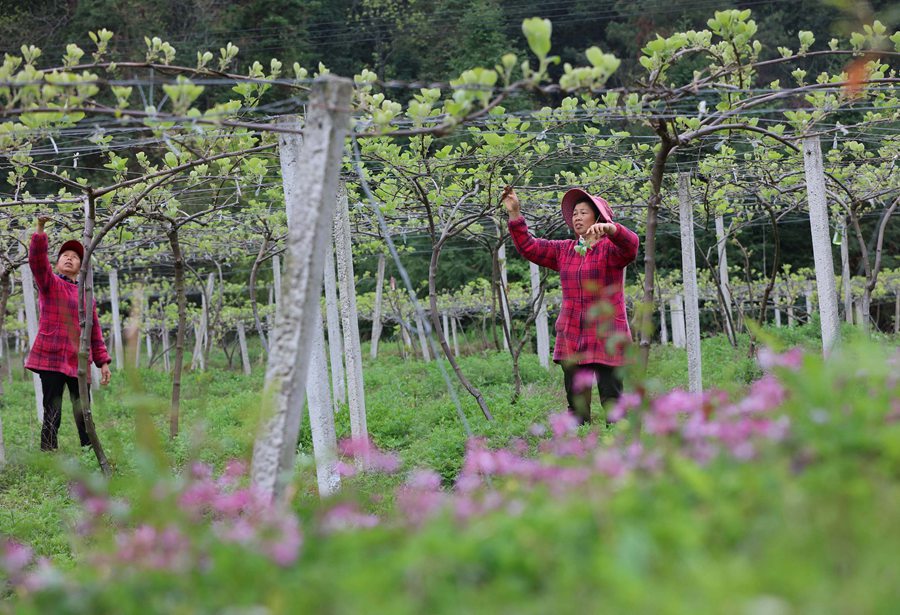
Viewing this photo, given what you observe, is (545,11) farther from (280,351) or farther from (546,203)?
(280,351)

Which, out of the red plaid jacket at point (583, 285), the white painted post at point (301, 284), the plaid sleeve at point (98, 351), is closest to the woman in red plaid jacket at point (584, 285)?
the red plaid jacket at point (583, 285)

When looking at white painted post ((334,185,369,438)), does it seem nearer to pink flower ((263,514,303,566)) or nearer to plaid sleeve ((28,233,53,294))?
plaid sleeve ((28,233,53,294))

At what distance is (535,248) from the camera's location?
576 centimetres

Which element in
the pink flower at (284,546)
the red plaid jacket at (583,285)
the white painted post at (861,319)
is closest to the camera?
the pink flower at (284,546)

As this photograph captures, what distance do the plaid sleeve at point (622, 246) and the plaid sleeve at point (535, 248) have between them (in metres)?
0.42

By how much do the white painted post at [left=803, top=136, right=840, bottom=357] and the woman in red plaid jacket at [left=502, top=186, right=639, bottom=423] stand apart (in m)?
1.17

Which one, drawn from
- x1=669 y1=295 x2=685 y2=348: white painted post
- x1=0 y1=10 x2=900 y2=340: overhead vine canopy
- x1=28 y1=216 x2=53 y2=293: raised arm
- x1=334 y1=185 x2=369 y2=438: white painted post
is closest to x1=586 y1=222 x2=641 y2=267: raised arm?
x1=0 y1=10 x2=900 y2=340: overhead vine canopy

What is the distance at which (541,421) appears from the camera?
6.68 metres

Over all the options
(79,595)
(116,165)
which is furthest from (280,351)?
(116,165)

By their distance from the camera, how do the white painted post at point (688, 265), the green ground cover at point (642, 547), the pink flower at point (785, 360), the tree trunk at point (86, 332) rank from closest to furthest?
the green ground cover at point (642, 547), the pink flower at point (785, 360), the tree trunk at point (86, 332), the white painted post at point (688, 265)

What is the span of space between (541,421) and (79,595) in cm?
513

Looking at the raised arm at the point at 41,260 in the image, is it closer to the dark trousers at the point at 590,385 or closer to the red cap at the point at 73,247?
the red cap at the point at 73,247

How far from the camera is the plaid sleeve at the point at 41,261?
20.8 feet

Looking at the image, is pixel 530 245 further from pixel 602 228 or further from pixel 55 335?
pixel 55 335
